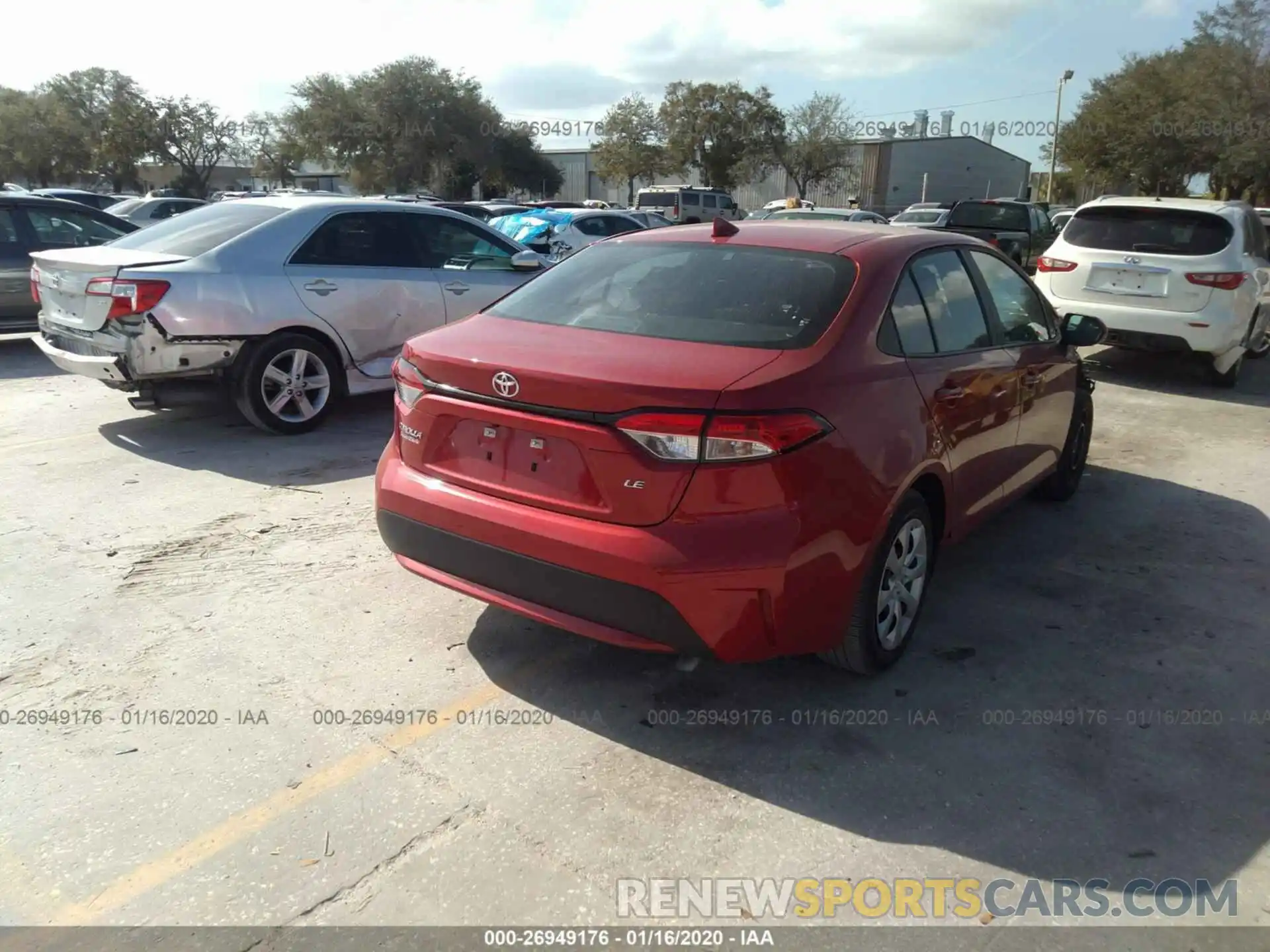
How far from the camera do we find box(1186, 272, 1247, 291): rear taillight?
8.48m

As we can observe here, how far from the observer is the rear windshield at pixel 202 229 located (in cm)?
640

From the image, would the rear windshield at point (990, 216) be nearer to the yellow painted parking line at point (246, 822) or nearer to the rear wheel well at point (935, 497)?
the rear wheel well at point (935, 497)

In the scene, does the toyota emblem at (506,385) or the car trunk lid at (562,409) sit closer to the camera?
the car trunk lid at (562,409)

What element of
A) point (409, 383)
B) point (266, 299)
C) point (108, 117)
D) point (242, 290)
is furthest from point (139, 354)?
point (108, 117)

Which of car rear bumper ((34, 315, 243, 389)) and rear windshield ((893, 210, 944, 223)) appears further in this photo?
rear windshield ((893, 210, 944, 223))

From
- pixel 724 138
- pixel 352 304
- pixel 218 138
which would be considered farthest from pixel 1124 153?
pixel 218 138

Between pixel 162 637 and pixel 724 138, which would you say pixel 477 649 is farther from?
pixel 724 138

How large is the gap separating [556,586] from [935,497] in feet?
5.25

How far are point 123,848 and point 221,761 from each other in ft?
1.37

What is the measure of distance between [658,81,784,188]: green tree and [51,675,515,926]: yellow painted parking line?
5273cm

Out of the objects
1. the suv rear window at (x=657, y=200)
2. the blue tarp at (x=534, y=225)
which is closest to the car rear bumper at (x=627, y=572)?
the blue tarp at (x=534, y=225)

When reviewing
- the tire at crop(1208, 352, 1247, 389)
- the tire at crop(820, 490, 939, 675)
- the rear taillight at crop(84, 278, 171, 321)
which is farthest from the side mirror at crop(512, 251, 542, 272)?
the tire at crop(1208, 352, 1247, 389)

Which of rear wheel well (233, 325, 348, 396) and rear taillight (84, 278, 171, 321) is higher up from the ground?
rear taillight (84, 278, 171, 321)

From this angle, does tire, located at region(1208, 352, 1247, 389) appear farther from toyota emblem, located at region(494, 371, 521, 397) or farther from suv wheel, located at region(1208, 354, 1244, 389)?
toyota emblem, located at region(494, 371, 521, 397)
